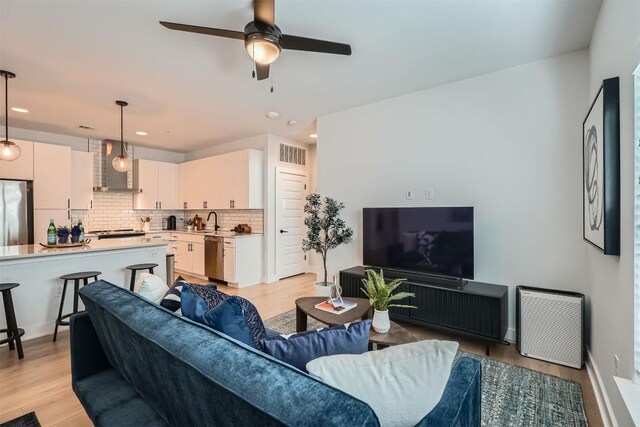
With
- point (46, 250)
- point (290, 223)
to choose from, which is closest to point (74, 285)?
point (46, 250)

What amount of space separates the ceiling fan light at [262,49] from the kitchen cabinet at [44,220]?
490cm

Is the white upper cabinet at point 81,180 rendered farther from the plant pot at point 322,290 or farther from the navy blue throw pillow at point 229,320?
the navy blue throw pillow at point 229,320

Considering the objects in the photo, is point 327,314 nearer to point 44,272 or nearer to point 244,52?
point 244,52

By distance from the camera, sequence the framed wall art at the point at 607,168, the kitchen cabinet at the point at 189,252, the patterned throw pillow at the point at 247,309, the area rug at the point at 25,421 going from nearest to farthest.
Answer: the patterned throw pillow at the point at 247,309 < the framed wall art at the point at 607,168 < the area rug at the point at 25,421 < the kitchen cabinet at the point at 189,252

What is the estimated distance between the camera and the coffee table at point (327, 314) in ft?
7.30

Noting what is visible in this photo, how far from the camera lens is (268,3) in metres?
1.88

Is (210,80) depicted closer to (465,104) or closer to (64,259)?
(64,259)

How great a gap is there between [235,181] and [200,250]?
4.94ft

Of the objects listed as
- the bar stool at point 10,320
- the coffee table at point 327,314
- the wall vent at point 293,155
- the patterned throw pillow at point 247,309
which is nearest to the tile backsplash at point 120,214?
the wall vent at point 293,155

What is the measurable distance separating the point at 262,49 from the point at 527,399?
2988 mm

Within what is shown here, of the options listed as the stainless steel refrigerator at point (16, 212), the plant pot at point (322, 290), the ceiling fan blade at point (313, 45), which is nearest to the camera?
the ceiling fan blade at point (313, 45)

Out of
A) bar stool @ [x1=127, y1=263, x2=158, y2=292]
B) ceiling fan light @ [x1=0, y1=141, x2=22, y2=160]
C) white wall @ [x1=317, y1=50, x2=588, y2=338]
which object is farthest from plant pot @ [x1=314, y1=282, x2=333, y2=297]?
ceiling fan light @ [x1=0, y1=141, x2=22, y2=160]

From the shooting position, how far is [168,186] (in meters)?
6.54

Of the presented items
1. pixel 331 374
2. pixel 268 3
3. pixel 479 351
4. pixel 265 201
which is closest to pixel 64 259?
pixel 265 201
